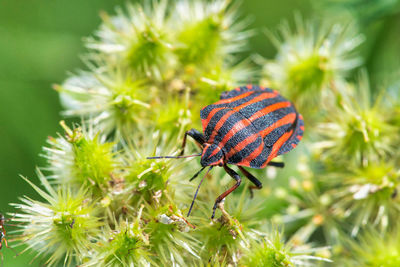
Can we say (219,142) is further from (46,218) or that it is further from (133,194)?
(46,218)

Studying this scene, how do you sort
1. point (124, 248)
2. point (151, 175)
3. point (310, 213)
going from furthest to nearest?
1. point (310, 213)
2. point (151, 175)
3. point (124, 248)

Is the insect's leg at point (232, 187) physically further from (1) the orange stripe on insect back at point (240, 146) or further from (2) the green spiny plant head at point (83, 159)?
(2) the green spiny plant head at point (83, 159)

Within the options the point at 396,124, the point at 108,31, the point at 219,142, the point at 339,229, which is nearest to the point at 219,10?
the point at 108,31

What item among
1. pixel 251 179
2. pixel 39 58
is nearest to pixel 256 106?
pixel 251 179

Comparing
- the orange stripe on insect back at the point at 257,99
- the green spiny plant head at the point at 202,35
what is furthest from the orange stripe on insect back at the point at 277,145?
the green spiny plant head at the point at 202,35

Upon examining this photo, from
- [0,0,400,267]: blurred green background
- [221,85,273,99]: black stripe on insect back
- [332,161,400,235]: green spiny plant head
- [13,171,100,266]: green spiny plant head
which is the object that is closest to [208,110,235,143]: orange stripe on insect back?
[221,85,273,99]: black stripe on insect back

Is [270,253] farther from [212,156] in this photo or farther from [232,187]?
[212,156]
